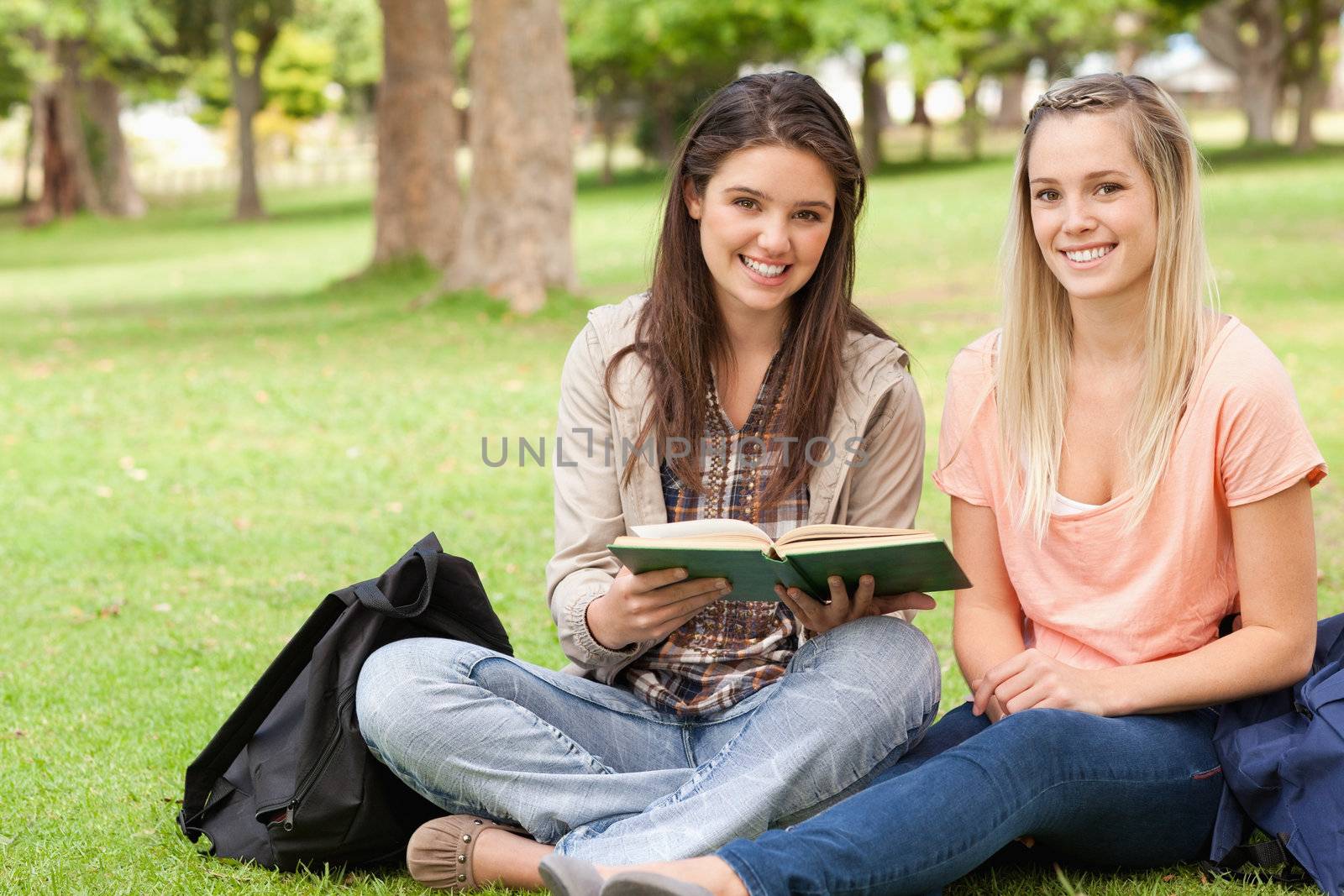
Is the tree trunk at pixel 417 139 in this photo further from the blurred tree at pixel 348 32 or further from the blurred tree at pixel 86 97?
the blurred tree at pixel 348 32

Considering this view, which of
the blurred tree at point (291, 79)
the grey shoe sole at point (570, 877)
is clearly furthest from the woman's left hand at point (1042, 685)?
the blurred tree at point (291, 79)

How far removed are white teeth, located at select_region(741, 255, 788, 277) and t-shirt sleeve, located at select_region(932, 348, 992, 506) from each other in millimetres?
411

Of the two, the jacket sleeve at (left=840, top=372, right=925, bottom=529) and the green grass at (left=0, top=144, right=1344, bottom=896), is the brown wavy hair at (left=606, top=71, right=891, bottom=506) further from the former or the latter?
the green grass at (left=0, top=144, right=1344, bottom=896)

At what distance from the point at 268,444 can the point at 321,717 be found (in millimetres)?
5526

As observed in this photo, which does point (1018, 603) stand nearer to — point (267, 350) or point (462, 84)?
point (267, 350)

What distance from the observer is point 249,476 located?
7.56 meters

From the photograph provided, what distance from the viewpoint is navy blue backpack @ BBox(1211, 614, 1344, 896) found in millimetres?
2652

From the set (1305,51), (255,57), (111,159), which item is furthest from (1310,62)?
(111,159)

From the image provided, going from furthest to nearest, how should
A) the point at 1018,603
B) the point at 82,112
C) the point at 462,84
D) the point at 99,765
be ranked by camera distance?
1. the point at 462,84
2. the point at 82,112
3. the point at 99,765
4. the point at 1018,603

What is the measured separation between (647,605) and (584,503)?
421 mm

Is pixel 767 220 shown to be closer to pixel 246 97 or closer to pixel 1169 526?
pixel 1169 526

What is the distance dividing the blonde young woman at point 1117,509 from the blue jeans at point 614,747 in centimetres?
14

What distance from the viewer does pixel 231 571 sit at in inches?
232

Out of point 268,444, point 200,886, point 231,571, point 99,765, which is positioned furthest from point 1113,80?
point 268,444
